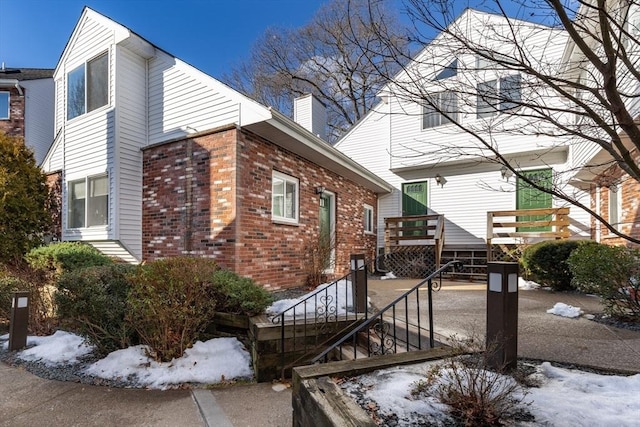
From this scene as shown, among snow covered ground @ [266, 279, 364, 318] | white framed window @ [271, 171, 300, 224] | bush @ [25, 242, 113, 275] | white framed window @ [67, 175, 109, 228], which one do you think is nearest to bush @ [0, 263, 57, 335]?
bush @ [25, 242, 113, 275]

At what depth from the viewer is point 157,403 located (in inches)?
129

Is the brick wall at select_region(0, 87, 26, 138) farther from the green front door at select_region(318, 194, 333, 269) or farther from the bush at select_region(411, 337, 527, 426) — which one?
the bush at select_region(411, 337, 527, 426)

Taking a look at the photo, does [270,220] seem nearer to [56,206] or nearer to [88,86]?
[88,86]

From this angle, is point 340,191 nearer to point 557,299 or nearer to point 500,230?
point 500,230

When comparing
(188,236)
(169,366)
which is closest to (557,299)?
(169,366)

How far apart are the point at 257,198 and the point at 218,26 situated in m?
7.78

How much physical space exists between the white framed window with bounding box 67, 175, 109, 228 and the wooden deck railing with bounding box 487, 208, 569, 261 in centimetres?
961

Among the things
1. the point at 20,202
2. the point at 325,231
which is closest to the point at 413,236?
the point at 325,231

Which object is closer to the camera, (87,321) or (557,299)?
(87,321)

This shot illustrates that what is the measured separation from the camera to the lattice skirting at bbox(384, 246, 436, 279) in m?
10.4

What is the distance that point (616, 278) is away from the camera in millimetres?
4473

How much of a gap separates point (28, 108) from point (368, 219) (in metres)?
14.1

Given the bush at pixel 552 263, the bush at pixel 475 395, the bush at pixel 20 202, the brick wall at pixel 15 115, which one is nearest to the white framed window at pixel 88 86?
the bush at pixel 20 202

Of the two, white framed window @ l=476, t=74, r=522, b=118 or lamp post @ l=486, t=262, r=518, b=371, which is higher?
white framed window @ l=476, t=74, r=522, b=118
